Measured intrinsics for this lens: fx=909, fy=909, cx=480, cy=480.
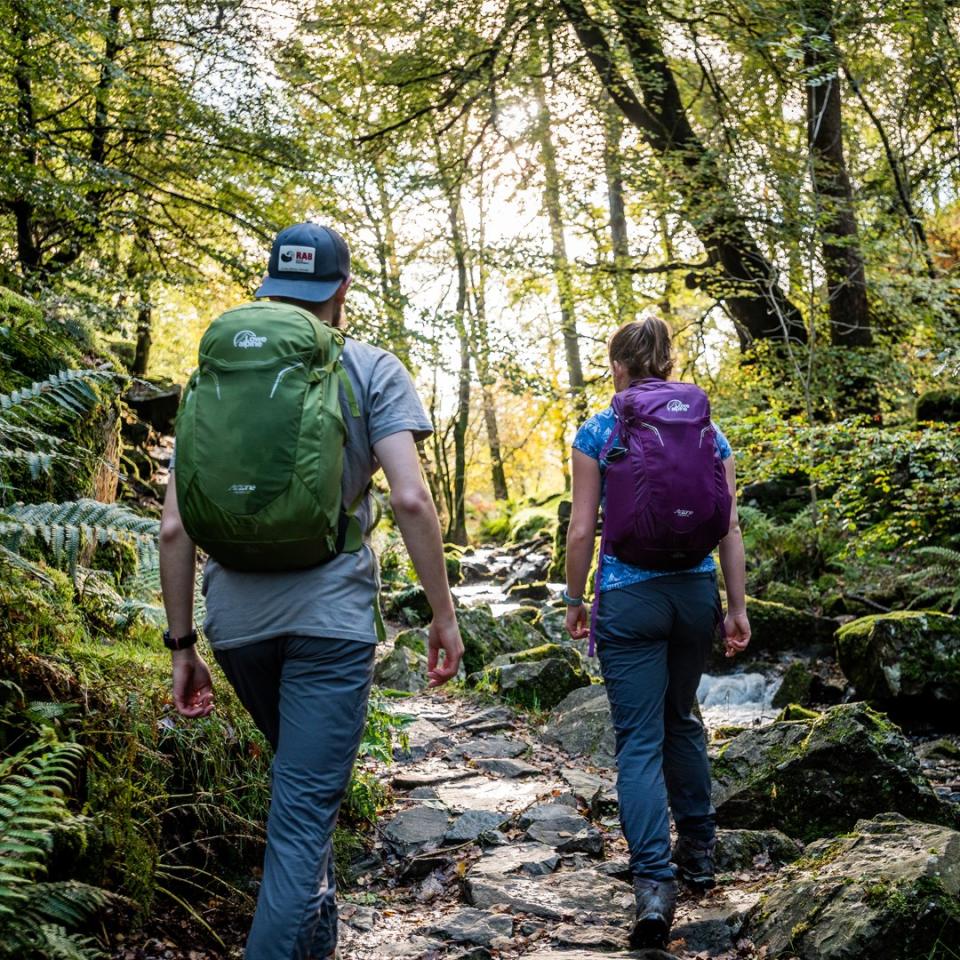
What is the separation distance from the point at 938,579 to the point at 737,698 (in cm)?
316

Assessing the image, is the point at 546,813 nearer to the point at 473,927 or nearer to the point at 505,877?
the point at 505,877

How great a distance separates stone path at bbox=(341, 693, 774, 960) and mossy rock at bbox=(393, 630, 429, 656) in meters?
3.32

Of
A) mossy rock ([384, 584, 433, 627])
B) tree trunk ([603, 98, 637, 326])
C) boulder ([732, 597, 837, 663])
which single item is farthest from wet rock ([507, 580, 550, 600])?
boulder ([732, 597, 837, 663])

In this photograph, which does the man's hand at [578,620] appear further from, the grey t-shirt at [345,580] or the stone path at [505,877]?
the grey t-shirt at [345,580]

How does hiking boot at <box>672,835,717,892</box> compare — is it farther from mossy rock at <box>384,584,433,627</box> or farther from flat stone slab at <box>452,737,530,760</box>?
mossy rock at <box>384,584,433,627</box>

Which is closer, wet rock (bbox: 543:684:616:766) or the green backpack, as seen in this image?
the green backpack

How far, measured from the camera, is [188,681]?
2.60m

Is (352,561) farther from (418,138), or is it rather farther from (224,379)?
(418,138)

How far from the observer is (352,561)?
7.72ft

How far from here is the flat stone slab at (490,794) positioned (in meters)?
4.85

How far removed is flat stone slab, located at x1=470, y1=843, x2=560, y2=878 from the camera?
3906 mm

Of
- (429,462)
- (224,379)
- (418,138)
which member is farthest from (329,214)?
(429,462)

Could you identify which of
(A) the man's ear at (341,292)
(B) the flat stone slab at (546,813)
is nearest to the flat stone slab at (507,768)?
(B) the flat stone slab at (546,813)

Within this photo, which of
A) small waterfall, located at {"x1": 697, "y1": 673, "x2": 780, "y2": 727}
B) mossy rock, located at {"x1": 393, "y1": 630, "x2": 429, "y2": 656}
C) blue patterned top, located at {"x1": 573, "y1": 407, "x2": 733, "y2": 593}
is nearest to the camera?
blue patterned top, located at {"x1": 573, "y1": 407, "x2": 733, "y2": 593}
